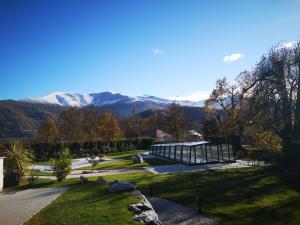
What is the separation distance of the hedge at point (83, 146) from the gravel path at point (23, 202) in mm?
27158

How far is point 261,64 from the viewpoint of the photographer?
29219 mm

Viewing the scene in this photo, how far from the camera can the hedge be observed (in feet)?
156

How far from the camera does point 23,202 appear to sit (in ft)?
53.2

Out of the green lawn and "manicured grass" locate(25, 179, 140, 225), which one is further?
the green lawn

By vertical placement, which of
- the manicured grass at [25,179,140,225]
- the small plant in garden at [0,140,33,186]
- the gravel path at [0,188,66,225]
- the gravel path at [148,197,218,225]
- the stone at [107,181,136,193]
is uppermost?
the small plant in garden at [0,140,33,186]

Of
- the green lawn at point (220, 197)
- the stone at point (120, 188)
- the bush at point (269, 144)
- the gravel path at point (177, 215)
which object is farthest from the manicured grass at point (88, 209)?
the bush at point (269, 144)

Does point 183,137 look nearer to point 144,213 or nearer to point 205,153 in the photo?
point 205,153

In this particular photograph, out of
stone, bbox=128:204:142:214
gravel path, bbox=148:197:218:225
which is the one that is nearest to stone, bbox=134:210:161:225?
stone, bbox=128:204:142:214

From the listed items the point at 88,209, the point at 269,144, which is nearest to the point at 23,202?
the point at 88,209

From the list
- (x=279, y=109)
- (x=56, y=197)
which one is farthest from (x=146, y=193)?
(x=279, y=109)

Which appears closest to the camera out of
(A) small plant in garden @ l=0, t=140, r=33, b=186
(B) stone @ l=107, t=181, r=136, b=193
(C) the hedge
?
(B) stone @ l=107, t=181, r=136, b=193

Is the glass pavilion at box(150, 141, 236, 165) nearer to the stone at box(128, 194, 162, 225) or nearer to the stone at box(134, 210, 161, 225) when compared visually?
the stone at box(128, 194, 162, 225)

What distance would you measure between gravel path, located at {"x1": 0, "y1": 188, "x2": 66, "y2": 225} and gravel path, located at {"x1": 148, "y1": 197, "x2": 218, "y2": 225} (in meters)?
5.31

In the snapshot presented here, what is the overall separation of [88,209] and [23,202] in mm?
4551
